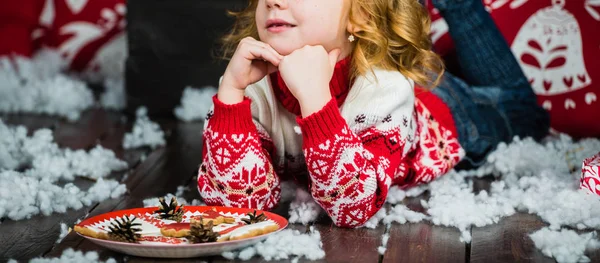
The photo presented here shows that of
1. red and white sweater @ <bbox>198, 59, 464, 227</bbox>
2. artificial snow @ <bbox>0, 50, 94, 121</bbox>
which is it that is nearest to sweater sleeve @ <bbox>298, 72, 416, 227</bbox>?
red and white sweater @ <bbox>198, 59, 464, 227</bbox>

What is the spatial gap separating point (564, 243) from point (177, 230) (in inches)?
24.7

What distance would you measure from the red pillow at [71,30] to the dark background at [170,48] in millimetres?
294

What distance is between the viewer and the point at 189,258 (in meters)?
1.27

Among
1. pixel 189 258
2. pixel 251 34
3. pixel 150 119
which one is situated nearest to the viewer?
pixel 189 258

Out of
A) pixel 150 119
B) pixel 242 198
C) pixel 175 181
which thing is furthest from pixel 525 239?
pixel 150 119

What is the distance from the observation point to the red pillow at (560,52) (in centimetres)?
201

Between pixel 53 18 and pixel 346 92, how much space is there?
1527 millimetres

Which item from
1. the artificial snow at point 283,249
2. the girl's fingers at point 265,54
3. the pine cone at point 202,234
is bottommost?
the artificial snow at point 283,249

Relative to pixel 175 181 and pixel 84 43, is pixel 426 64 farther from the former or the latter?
pixel 84 43

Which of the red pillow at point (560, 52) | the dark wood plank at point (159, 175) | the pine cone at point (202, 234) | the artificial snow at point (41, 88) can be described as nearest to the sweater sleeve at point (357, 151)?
the pine cone at point (202, 234)

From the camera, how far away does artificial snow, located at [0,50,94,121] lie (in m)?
2.45

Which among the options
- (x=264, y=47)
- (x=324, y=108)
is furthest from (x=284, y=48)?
(x=324, y=108)

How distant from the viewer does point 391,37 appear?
1.52 metres

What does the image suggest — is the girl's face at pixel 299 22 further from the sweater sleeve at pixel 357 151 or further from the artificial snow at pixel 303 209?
the artificial snow at pixel 303 209
